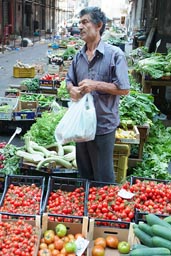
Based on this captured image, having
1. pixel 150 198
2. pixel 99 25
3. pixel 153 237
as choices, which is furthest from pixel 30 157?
pixel 153 237

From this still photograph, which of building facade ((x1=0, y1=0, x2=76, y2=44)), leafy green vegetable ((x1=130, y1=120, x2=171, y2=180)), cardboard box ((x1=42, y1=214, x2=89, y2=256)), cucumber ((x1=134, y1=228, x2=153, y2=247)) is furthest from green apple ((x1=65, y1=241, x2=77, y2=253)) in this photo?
building facade ((x1=0, y1=0, x2=76, y2=44))

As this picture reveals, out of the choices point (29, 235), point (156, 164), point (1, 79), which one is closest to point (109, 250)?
point (29, 235)

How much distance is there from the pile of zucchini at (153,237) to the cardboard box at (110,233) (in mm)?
161

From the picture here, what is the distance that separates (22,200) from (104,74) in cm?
137

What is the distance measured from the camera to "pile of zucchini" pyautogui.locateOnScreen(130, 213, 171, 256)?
8.34 ft

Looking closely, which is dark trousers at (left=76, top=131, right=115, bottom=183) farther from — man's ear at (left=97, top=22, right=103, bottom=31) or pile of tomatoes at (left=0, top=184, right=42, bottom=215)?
man's ear at (left=97, top=22, right=103, bottom=31)

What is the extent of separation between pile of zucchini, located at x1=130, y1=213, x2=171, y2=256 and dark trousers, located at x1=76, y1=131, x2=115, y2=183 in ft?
2.81

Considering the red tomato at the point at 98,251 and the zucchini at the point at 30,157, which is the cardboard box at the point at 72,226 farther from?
the zucchini at the point at 30,157

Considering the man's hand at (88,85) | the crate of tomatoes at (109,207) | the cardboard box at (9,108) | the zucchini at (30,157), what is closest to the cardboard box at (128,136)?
the zucchini at (30,157)

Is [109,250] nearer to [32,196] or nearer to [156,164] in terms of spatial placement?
[32,196]

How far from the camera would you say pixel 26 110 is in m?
6.95

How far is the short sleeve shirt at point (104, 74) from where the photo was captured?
325 centimetres

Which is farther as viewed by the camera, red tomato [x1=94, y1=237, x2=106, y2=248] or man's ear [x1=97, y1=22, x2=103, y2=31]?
man's ear [x1=97, y1=22, x2=103, y2=31]

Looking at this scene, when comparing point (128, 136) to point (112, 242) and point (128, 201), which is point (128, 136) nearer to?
point (128, 201)
